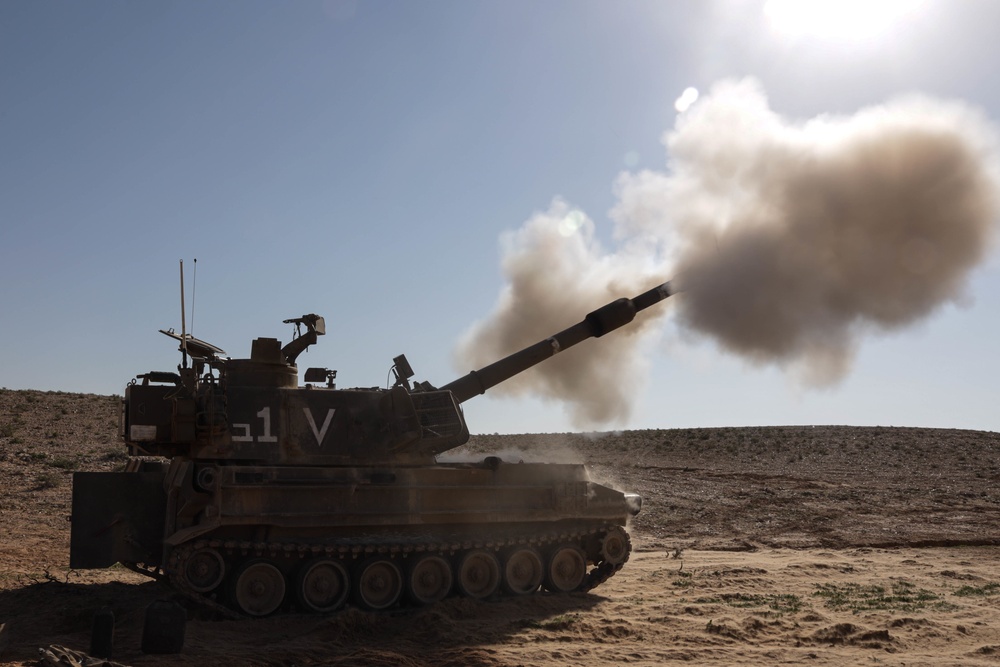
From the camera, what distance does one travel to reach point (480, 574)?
13.6 meters

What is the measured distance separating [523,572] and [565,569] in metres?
0.78

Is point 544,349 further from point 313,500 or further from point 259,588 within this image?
point 259,588

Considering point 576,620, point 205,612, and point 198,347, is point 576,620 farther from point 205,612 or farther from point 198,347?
point 198,347

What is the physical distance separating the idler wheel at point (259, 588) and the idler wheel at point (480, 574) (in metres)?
2.59

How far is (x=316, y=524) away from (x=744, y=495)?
1948 centimetres

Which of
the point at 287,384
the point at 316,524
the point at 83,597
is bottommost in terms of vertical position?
the point at 83,597

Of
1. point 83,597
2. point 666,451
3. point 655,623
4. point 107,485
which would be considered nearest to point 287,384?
point 107,485

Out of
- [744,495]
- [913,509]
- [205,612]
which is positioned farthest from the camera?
[744,495]

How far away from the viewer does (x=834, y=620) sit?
12.2 meters

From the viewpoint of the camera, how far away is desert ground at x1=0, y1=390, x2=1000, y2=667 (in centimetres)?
1049

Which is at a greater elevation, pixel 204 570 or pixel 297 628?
pixel 204 570

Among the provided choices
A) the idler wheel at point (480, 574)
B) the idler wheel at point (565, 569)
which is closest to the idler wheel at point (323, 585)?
the idler wheel at point (480, 574)

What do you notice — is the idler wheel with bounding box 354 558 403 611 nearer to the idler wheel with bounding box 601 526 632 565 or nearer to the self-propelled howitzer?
the self-propelled howitzer

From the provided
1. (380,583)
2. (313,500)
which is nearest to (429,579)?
(380,583)
